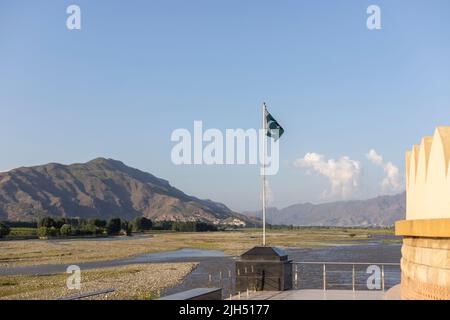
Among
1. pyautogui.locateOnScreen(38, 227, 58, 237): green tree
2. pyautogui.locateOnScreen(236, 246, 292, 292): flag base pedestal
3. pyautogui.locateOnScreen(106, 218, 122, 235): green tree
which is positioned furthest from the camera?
pyautogui.locateOnScreen(106, 218, 122, 235): green tree

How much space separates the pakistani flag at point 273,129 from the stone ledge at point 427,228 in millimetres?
8521

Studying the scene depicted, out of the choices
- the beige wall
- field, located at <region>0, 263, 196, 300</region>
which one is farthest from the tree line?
the beige wall

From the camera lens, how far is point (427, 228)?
916 centimetres

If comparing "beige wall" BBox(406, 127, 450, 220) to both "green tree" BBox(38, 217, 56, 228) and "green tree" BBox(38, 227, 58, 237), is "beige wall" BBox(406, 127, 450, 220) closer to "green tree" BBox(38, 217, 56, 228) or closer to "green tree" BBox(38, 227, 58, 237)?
"green tree" BBox(38, 227, 58, 237)

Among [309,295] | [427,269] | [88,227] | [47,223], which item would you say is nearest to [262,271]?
[309,295]

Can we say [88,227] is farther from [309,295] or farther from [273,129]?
[309,295]

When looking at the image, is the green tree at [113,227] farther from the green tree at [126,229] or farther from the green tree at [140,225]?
the green tree at [140,225]

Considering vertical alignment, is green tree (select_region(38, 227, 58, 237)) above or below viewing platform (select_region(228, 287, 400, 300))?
→ below

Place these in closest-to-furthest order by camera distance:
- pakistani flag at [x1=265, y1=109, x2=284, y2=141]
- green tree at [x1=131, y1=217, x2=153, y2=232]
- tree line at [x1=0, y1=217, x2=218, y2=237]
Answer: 1. pakistani flag at [x1=265, y1=109, x2=284, y2=141]
2. tree line at [x1=0, y1=217, x2=218, y2=237]
3. green tree at [x1=131, y1=217, x2=153, y2=232]

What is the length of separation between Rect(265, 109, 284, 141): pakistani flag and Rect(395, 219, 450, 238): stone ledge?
8.52 meters

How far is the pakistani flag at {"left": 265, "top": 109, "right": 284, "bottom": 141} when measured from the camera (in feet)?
61.4

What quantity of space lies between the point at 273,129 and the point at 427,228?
1001cm
